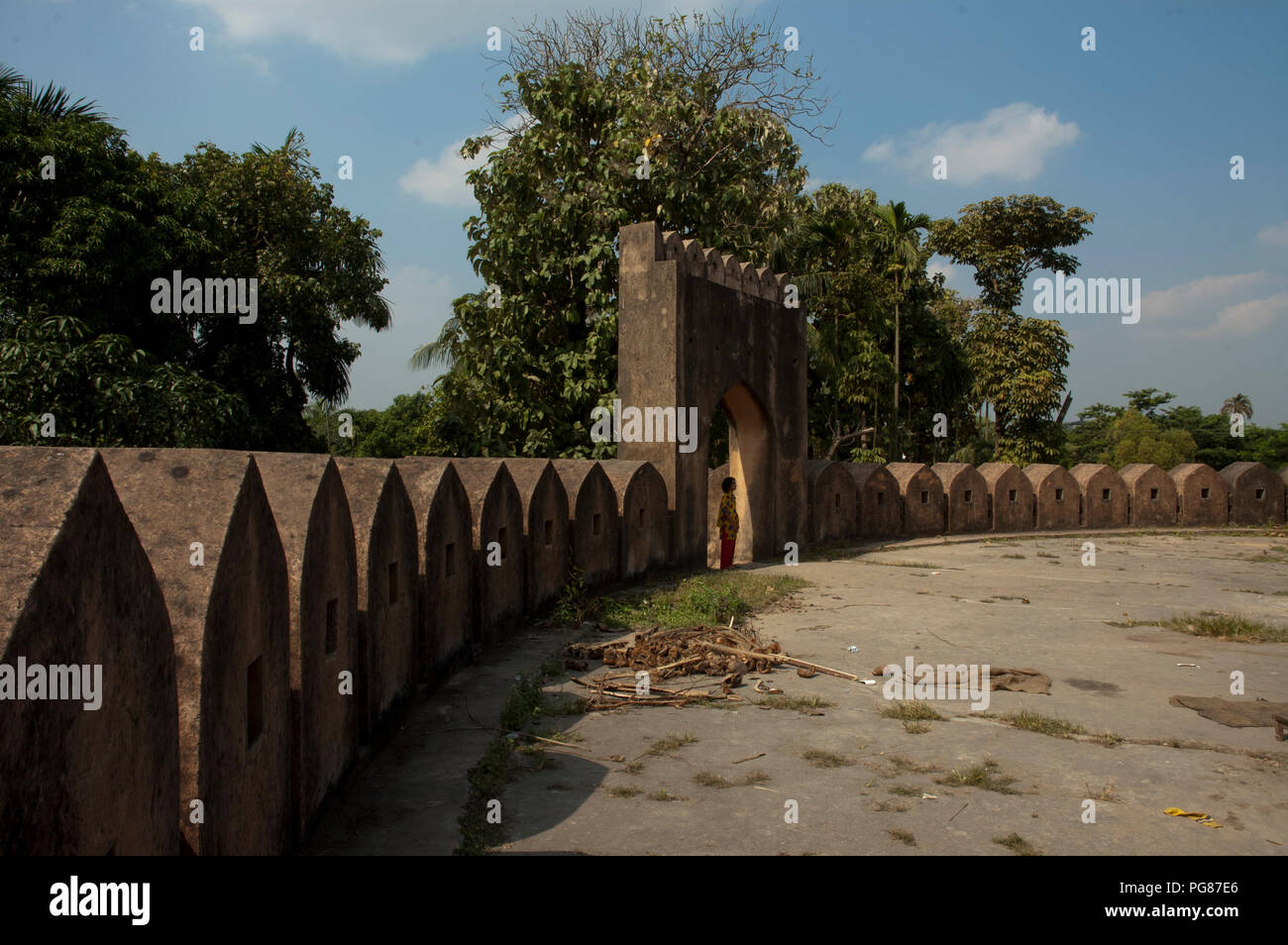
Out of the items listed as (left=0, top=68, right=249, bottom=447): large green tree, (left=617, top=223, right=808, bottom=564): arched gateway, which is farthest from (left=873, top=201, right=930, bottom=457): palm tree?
(left=0, top=68, right=249, bottom=447): large green tree

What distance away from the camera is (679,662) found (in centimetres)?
705

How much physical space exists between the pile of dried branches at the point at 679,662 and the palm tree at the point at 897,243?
19.2 m

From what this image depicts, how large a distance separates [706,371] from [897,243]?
15122mm

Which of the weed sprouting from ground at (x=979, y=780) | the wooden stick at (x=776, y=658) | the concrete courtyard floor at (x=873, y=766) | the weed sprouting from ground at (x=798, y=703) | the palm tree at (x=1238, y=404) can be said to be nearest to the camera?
the concrete courtyard floor at (x=873, y=766)

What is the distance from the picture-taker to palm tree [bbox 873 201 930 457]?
1013 inches

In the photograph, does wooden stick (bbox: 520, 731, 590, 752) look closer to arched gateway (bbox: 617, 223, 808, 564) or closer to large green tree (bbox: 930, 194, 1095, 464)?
arched gateway (bbox: 617, 223, 808, 564)

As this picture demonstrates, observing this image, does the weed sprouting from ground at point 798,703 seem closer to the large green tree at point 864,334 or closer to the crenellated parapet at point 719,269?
the crenellated parapet at point 719,269

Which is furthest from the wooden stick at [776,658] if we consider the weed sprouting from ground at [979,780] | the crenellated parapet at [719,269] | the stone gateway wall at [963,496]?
the stone gateway wall at [963,496]

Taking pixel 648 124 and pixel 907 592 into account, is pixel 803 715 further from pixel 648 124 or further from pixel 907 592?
pixel 648 124

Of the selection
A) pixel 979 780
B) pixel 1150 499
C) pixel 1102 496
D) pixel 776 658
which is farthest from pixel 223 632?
pixel 1150 499

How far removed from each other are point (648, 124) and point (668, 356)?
585cm

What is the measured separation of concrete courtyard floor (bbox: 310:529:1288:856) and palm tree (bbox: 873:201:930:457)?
1811cm

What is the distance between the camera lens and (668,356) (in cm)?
1219

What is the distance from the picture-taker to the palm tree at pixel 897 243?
25.7 meters
